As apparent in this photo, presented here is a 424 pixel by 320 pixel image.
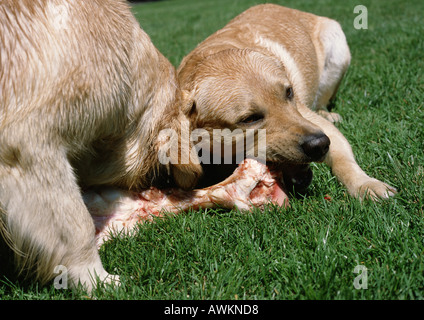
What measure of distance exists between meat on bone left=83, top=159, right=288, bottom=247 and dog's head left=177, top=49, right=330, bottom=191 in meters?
0.19

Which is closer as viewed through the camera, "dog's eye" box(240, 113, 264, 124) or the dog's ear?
the dog's ear

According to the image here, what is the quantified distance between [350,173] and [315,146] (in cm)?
44

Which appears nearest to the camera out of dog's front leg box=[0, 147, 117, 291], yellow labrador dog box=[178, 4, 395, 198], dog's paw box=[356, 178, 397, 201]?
dog's front leg box=[0, 147, 117, 291]

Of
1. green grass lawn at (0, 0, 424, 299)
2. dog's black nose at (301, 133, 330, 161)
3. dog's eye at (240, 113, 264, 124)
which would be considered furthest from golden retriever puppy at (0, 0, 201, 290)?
dog's black nose at (301, 133, 330, 161)

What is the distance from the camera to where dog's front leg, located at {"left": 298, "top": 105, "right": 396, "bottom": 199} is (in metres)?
2.73

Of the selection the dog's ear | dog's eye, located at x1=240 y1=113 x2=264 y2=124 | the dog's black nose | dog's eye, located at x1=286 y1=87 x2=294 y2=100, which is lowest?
the dog's ear

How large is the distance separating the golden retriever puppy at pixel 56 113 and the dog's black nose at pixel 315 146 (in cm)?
113

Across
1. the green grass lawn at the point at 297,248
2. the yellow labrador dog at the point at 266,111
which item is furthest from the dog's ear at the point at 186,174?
the yellow labrador dog at the point at 266,111

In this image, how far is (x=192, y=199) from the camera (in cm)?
283

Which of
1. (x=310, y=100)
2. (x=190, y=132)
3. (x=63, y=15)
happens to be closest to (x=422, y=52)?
(x=310, y=100)

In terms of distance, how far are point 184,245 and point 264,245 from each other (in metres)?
0.45

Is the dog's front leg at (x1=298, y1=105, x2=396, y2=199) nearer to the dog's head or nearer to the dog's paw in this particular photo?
the dog's paw
